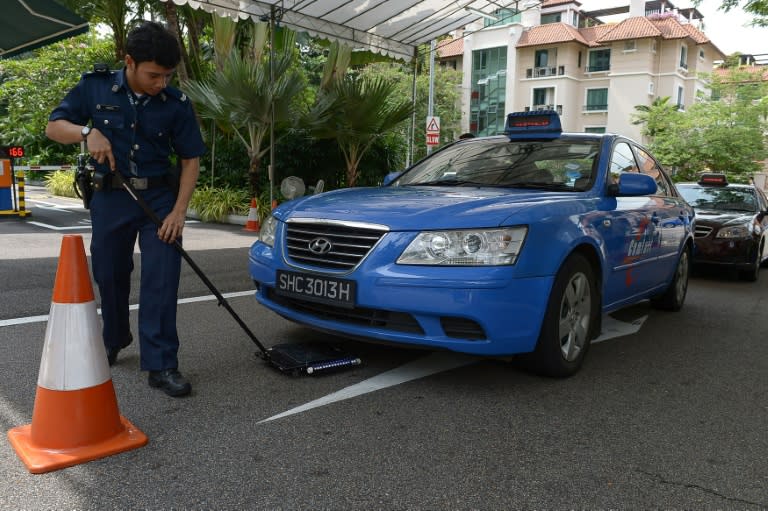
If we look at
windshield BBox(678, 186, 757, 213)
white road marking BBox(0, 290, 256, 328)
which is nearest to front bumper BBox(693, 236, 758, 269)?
windshield BBox(678, 186, 757, 213)

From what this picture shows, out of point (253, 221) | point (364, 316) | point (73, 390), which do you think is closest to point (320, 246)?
point (364, 316)

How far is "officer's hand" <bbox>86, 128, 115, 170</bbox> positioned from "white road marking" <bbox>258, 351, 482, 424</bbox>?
4.57 ft

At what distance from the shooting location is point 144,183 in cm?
318

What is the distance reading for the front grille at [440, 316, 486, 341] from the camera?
3.23 meters

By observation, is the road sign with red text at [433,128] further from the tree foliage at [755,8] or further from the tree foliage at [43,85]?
the tree foliage at [43,85]

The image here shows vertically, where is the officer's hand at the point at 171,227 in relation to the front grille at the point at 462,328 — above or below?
above

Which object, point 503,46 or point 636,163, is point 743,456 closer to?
point 636,163

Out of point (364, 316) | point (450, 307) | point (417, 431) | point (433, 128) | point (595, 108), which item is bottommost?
point (417, 431)

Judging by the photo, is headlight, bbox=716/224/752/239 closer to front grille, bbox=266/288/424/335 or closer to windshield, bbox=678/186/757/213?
windshield, bbox=678/186/757/213

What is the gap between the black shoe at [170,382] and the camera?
3.18m

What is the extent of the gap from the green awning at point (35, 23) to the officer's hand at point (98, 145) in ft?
19.9

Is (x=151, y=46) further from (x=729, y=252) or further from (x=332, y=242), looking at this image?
(x=729, y=252)

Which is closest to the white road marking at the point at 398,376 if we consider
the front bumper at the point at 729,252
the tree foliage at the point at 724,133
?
the front bumper at the point at 729,252

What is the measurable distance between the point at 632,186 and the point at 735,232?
4739 mm
